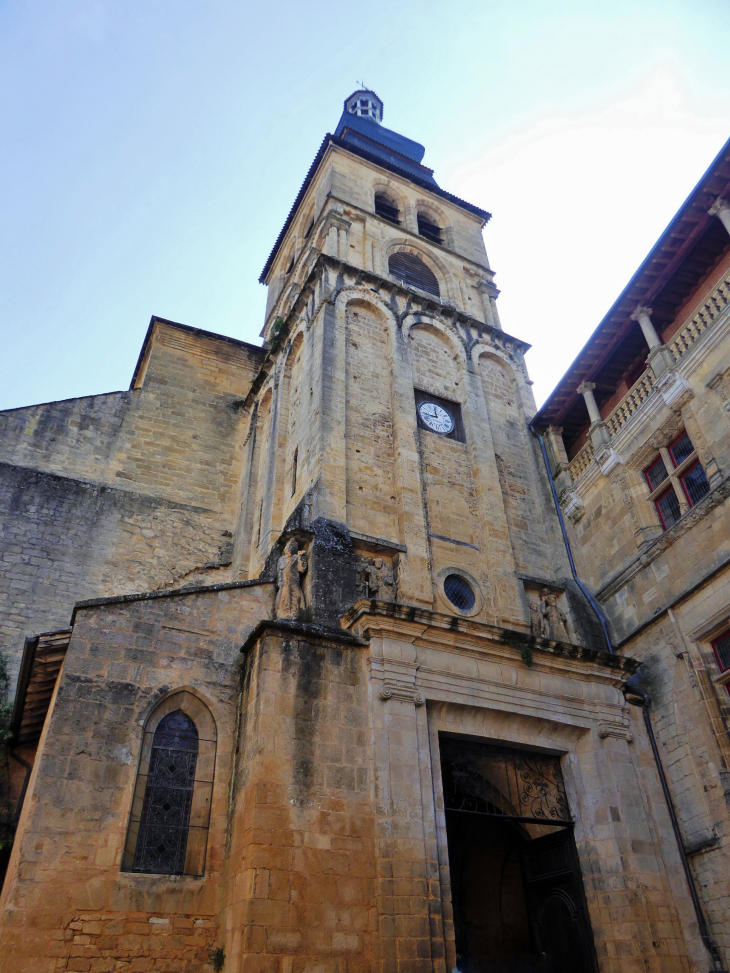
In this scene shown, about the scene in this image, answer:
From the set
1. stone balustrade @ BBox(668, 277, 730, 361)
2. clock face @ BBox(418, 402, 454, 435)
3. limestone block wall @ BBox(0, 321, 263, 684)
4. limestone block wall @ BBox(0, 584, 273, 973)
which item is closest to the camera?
limestone block wall @ BBox(0, 584, 273, 973)

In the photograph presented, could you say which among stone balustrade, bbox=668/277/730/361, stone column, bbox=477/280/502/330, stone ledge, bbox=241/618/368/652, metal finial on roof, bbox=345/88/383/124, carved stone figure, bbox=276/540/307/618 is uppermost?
metal finial on roof, bbox=345/88/383/124

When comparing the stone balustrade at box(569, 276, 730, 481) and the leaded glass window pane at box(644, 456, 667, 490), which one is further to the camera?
the leaded glass window pane at box(644, 456, 667, 490)

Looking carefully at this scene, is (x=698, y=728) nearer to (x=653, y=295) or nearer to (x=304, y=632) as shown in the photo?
(x=304, y=632)

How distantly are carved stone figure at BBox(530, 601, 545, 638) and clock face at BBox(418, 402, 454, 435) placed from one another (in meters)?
3.84

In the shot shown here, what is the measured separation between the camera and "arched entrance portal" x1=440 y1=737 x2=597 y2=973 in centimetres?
1002

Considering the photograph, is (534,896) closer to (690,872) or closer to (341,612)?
(690,872)

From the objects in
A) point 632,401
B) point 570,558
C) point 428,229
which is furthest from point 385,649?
point 428,229

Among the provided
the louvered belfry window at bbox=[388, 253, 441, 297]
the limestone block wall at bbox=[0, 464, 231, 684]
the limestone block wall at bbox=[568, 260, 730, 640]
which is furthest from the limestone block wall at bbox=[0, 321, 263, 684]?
the limestone block wall at bbox=[568, 260, 730, 640]

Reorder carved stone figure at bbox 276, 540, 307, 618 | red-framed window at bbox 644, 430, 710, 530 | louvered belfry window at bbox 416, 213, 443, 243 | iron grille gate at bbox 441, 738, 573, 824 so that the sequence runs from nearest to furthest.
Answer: iron grille gate at bbox 441, 738, 573, 824 → carved stone figure at bbox 276, 540, 307, 618 → red-framed window at bbox 644, 430, 710, 530 → louvered belfry window at bbox 416, 213, 443, 243

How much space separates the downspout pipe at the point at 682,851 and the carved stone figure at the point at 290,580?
210 inches

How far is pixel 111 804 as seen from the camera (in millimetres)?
8531

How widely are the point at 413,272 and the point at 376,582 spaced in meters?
10.3

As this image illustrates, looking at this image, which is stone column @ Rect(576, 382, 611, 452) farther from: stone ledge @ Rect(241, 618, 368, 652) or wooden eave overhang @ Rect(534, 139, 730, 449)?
stone ledge @ Rect(241, 618, 368, 652)

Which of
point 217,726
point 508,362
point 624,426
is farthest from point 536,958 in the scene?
point 508,362
